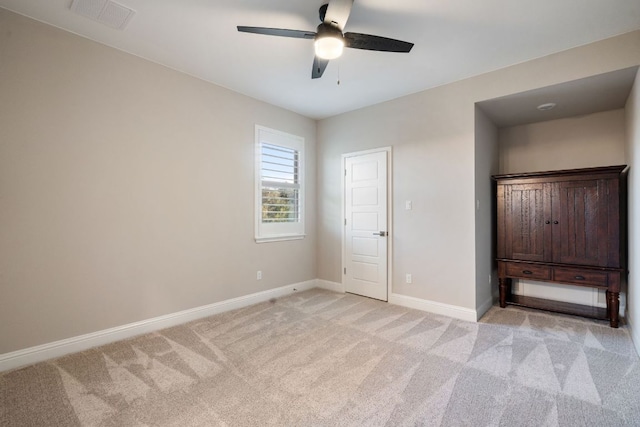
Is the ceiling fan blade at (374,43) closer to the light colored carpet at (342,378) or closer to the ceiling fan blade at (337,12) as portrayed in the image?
the ceiling fan blade at (337,12)

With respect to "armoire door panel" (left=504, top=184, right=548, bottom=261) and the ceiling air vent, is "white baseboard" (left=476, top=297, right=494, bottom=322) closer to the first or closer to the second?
"armoire door panel" (left=504, top=184, right=548, bottom=261)

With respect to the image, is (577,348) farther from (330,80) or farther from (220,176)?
(220,176)

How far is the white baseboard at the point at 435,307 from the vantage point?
3342 millimetres

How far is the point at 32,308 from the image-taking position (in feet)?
7.77

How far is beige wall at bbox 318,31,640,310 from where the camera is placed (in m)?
3.09

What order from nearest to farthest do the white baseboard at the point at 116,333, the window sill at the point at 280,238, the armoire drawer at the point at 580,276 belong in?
the white baseboard at the point at 116,333 → the armoire drawer at the point at 580,276 → the window sill at the point at 280,238

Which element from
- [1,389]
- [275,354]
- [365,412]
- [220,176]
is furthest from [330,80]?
[1,389]

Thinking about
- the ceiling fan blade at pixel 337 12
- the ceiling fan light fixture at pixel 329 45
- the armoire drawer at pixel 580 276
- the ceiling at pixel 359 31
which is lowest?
the armoire drawer at pixel 580 276

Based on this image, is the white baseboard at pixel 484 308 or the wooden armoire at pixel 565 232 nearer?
the wooden armoire at pixel 565 232

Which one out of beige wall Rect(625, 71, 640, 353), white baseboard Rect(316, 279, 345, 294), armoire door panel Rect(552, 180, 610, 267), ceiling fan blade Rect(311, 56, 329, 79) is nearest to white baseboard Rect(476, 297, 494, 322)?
armoire door panel Rect(552, 180, 610, 267)

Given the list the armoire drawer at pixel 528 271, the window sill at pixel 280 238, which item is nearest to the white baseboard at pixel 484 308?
the armoire drawer at pixel 528 271

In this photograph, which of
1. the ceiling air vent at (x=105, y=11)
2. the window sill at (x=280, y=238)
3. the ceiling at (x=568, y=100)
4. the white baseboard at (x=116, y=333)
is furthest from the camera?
the window sill at (x=280, y=238)

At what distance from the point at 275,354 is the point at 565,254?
3354 millimetres

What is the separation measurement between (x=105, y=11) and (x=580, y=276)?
514cm
